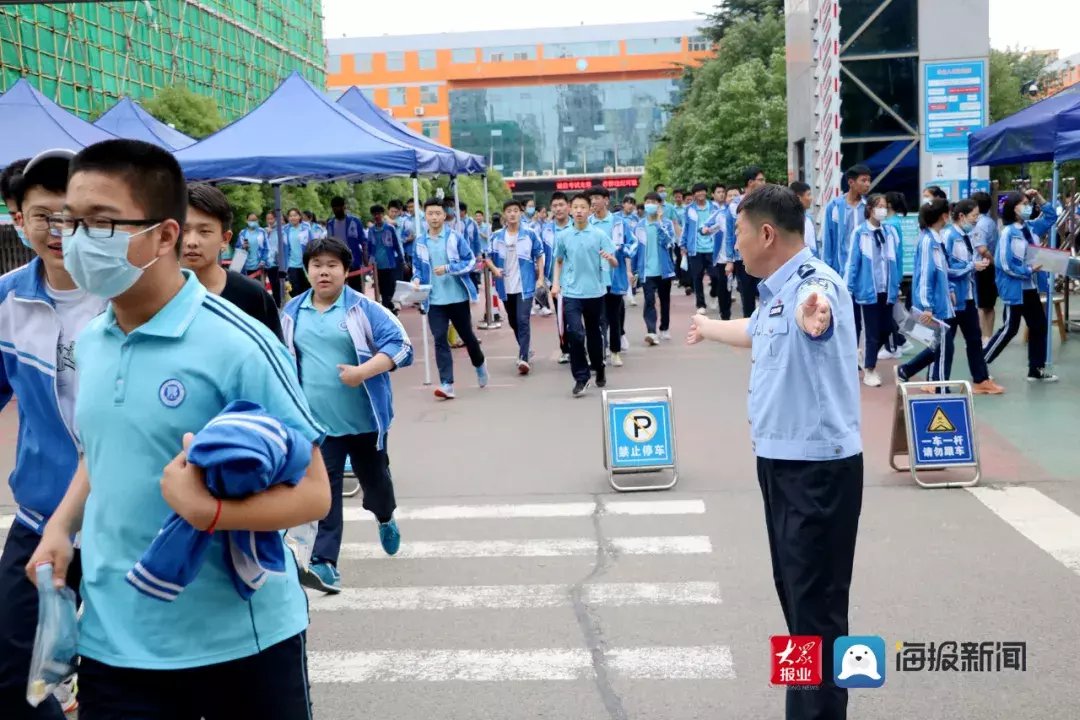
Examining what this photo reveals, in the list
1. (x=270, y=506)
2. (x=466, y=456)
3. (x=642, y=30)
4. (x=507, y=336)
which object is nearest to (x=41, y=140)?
(x=507, y=336)

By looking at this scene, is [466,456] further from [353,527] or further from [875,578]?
[875,578]

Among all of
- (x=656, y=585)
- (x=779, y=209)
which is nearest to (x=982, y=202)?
(x=656, y=585)

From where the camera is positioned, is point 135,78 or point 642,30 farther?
point 642,30

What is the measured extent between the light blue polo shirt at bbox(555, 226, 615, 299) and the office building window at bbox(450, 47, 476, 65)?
89.6m

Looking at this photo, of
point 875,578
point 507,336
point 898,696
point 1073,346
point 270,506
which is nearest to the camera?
point 270,506

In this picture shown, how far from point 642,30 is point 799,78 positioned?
82.1 meters

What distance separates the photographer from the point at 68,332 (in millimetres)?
3730

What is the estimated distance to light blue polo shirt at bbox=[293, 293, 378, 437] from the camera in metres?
6.26

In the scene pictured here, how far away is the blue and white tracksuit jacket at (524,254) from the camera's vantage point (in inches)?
598

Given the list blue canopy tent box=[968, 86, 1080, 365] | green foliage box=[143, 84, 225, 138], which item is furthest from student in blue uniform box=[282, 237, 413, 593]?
green foliage box=[143, 84, 225, 138]

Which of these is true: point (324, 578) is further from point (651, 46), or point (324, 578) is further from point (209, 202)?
point (651, 46)

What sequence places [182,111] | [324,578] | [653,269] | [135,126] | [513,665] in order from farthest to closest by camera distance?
[182,111]
[135,126]
[653,269]
[324,578]
[513,665]

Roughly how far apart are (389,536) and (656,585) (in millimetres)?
1560

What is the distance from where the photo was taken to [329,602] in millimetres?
6062
